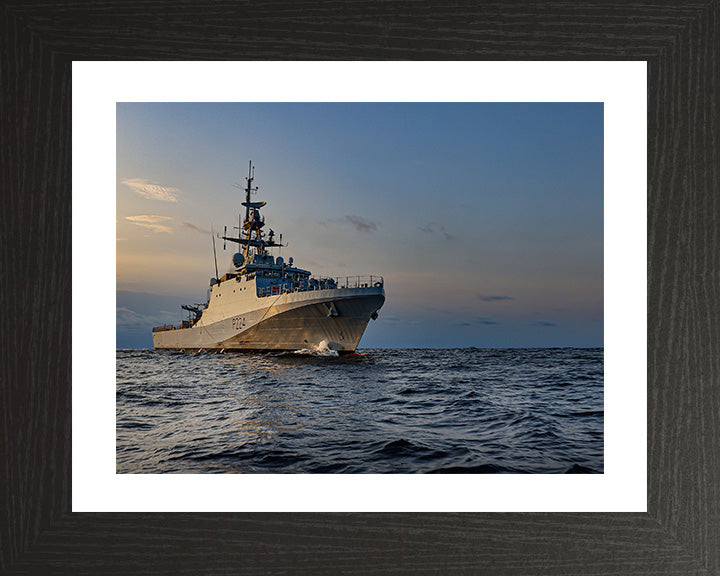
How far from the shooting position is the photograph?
3789 mm

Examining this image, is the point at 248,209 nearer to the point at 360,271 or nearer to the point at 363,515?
the point at 360,271

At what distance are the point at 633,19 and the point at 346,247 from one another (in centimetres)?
711

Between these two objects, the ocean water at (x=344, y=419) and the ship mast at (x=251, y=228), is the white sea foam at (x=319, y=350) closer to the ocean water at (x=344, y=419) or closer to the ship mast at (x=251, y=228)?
the ocean water at (x=344, y=419)

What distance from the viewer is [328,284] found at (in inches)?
386

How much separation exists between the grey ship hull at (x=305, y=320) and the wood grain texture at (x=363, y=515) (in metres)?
7.83

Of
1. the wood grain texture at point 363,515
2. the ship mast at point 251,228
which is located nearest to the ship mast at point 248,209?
the ship mast at point 251,228

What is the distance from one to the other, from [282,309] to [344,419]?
4499 millimetres

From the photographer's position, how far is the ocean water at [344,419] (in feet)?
10.6

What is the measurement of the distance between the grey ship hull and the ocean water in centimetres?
34

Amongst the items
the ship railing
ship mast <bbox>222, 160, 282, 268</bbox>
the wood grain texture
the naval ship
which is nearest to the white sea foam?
the naval ship

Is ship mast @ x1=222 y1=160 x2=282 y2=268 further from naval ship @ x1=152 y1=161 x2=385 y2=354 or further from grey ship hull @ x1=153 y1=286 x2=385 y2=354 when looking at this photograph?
grey ship hull @ x1=153 y1=286 x2=385 y2=354

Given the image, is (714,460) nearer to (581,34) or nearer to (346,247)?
(581,34)

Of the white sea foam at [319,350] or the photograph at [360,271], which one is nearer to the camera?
the photograph at [360,271]

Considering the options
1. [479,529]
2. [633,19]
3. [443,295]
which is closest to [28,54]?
[633,19]
